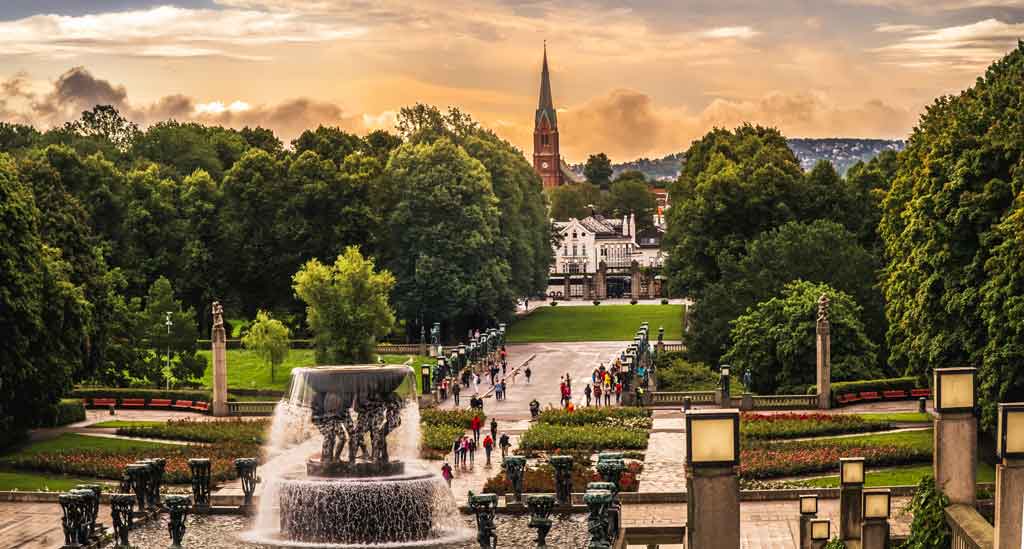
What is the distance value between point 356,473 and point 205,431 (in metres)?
26.9

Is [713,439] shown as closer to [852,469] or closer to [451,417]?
[852,469]

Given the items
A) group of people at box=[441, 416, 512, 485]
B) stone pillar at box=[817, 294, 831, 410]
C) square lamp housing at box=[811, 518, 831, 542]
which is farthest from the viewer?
stone pillar at box=[817, 294, 831, 410]

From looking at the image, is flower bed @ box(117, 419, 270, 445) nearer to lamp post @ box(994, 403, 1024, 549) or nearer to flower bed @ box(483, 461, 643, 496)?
flower bed @ box(483, 461, 643, 496)

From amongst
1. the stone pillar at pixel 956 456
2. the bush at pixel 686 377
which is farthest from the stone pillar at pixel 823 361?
the stone pillar at pixel 956 456

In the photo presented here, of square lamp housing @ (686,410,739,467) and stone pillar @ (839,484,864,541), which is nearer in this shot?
square lamp housing @ (686,410,739,467)

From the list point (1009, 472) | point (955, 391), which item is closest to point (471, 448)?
point (955, 391)

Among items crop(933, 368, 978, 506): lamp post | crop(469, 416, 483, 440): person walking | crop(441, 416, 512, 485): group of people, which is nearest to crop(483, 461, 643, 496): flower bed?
crop(441, 416, 512, 485): group of people

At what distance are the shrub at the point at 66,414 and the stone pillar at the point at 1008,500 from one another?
50.7m

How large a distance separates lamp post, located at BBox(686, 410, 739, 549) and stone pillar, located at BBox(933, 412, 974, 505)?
5.93m

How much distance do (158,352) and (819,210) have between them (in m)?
34.8

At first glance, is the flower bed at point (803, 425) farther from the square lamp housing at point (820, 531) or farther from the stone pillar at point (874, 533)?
the stone pillar at point (874, 533)

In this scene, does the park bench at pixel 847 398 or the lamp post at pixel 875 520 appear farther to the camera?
the park bench at pixel 847 398

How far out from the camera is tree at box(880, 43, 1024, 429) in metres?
48.6

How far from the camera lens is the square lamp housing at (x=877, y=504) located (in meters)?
26.6
